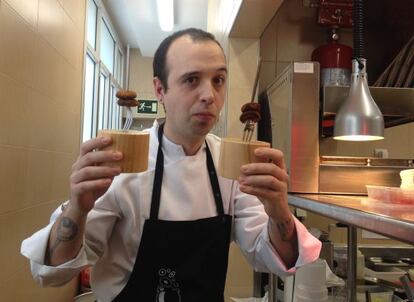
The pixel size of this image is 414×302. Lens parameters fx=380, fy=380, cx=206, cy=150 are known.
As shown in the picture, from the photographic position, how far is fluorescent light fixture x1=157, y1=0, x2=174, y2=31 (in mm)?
4218

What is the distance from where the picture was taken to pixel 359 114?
1572 millimetres

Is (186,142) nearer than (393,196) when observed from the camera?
No

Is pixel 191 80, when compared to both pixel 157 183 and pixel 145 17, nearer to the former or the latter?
pixel 157 183

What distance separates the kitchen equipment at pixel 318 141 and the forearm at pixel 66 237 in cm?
112

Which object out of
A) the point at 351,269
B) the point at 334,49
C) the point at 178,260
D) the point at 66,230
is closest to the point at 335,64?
the point at 334,49

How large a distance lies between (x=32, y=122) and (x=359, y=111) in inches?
67.8

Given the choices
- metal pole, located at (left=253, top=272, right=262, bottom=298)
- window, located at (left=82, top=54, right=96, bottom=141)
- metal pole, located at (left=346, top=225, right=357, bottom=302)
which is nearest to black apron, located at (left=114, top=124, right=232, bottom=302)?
metal pole, located at (left=346, top=225, right=357, bottom=302)

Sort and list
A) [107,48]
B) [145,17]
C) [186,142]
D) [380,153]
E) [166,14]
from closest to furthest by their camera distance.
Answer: [186,142] → [380,153] → [166,14] → [145,17] → [107,48]

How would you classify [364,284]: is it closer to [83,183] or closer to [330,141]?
[330,141]

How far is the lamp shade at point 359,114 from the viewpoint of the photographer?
157 centimetres

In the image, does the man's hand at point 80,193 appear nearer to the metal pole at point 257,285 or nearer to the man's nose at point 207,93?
the man's nose at point 207,93

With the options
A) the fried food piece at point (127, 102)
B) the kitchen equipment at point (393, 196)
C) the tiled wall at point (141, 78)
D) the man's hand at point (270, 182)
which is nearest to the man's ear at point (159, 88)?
the fried food piece at point (127, 102)

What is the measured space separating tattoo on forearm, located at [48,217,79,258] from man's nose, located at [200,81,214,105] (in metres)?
0.43

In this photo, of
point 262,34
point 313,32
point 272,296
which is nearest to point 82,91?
point 262,34
